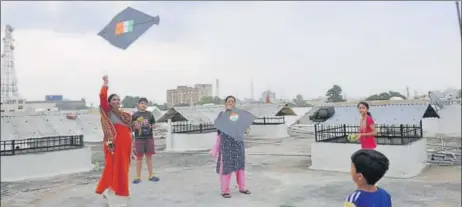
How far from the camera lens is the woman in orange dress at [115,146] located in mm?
5004

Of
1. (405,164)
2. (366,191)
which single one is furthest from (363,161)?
(405,164)

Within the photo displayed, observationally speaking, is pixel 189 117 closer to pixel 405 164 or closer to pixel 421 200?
pixel 405 164

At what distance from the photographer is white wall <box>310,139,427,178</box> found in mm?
7586

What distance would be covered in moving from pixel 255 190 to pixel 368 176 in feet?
13.6

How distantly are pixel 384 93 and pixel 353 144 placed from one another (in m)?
22.0

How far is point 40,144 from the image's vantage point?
31.3 feet

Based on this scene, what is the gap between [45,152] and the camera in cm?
909

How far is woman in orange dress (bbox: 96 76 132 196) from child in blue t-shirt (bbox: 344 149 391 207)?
342cm

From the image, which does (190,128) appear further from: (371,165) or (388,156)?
(371,165)

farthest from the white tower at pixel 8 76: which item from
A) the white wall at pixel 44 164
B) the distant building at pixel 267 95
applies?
the white wall at pixel 44 164

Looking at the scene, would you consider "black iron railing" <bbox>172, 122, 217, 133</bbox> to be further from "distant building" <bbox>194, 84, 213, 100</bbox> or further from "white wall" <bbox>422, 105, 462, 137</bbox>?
"white wall" <bbox>422, 105, 462, 137</bbox>

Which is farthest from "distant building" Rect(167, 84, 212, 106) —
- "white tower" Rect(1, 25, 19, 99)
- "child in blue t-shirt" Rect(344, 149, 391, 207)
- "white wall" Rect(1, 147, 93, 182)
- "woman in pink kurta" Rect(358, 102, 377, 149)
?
"white tower" Rect(1, 25, 19, 99)

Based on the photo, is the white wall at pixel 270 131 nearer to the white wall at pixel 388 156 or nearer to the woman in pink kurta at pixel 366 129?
the white wall at pixel 388 156

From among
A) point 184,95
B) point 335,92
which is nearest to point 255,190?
point 184,95
